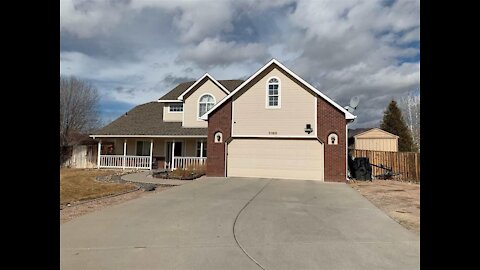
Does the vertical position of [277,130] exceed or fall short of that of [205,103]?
it falls short

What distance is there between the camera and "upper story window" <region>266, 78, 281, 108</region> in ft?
58.5

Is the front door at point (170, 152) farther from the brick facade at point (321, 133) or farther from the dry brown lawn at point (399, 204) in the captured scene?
the dry brown lawn at point (399, 204)

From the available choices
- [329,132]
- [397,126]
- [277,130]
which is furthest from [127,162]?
[397,126]

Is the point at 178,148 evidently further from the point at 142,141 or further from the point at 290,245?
the point at 290,245

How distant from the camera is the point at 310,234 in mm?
6453

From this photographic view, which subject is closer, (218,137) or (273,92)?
(273,92)

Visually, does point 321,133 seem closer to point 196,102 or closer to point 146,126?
point 196,102

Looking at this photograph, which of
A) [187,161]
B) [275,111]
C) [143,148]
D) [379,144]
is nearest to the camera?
[275,111]

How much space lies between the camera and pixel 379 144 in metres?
38.7

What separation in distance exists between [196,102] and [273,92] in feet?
22.8

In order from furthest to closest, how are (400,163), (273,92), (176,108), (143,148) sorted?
1. (176,108)
2. (143,148)
3. (400,163)
4. (273,92)

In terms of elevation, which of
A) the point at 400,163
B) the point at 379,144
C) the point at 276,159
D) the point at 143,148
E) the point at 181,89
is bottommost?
the point at 400,163

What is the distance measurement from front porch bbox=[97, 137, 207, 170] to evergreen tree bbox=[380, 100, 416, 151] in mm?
27210
